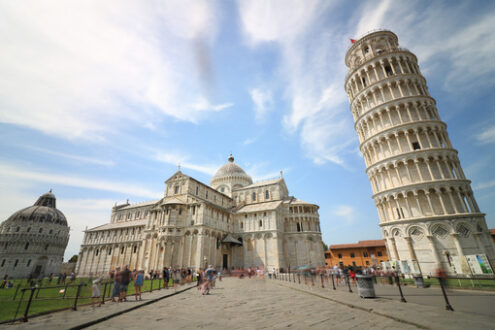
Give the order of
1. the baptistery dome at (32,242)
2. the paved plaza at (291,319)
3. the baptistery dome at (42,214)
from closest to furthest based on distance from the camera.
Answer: the paved plaza at (291,319) < the baptistery dome at (32,242) < the baptistery dome at (42,214)

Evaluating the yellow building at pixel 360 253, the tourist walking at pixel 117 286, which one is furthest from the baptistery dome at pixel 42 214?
the yellow building at pixel 360 253

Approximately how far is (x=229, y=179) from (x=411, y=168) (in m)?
37.1

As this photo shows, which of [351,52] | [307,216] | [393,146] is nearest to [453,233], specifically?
[393,146]

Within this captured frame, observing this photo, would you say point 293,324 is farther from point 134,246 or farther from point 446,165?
point 134,246

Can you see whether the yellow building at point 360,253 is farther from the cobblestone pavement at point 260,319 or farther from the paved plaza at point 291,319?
the cobblestone pavement at point 260,319

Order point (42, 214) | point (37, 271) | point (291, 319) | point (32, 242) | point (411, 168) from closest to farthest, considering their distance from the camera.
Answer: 1. point (291, 319)
2. point (411, 168)
3. point (37, 271)
4. point (32, 242)
5. point (42, 214)

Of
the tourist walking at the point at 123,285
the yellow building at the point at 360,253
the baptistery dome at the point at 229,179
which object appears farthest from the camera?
the baptistery dome at the point at 229,179

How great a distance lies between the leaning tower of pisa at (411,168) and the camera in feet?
67.0

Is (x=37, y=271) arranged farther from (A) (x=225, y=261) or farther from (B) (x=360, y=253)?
(B) (x=360, y=253)

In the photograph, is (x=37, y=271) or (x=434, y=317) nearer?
(x=434, y=317)

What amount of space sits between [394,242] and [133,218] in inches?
2204

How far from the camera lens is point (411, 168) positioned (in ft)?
77.8

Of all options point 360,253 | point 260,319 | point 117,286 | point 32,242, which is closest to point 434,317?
point 260,319

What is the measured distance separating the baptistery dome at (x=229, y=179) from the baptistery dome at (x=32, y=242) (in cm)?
4932
